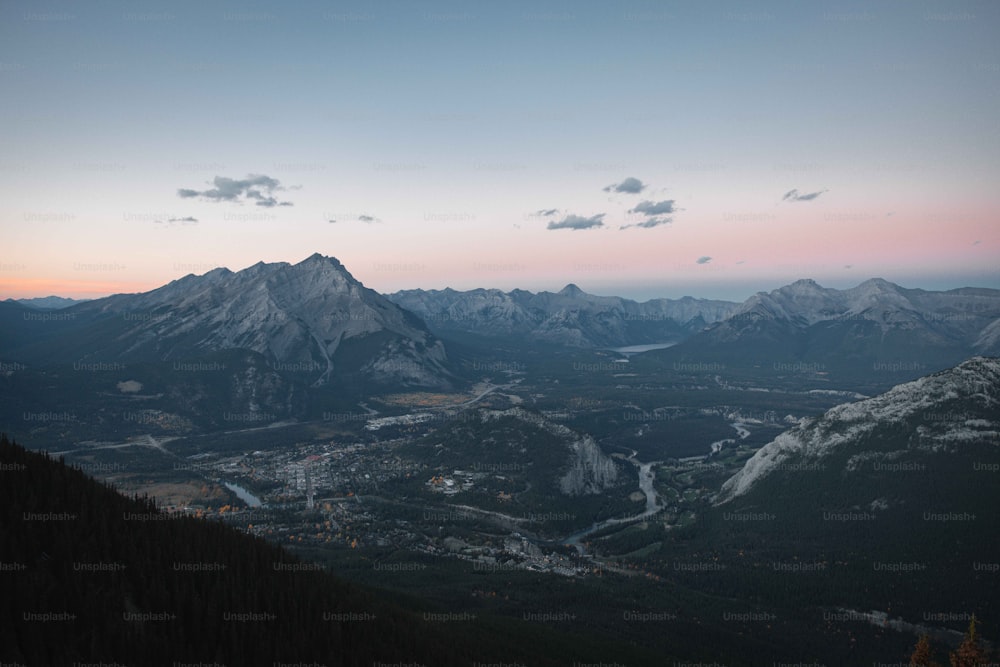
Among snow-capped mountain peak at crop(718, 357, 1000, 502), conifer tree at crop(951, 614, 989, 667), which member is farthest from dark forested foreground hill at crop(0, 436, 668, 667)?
snow-capped mountain peak at crop(718, 357, 1000, 502)

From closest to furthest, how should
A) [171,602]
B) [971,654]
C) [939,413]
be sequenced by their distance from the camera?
[971,654] → [171,602] → [939,413]

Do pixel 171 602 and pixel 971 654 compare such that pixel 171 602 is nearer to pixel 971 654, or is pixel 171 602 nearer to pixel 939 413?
pixel 971 654

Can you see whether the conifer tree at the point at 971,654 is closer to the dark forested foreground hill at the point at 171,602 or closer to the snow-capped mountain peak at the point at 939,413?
the dark forested foreground hill at the point at 171,602

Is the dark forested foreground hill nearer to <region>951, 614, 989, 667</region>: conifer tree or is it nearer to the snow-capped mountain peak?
<region>951, 614, 989, 667</region>: conifer tree

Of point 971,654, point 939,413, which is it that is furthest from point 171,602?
point 939,413

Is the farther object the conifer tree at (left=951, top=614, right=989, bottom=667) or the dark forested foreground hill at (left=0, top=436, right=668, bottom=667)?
the dark forested foreground hill at (left=0, top=436, right=668, bottom=667)

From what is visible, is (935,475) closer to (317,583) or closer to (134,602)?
(317,583)

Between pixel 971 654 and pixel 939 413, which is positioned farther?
pixel 939 413

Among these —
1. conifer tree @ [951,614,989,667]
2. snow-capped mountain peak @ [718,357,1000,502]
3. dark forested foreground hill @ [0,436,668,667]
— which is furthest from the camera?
snow-capped mountain peak @ [718,357,1000,502]

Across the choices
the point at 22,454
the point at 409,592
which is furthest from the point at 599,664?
the point at 22,454
